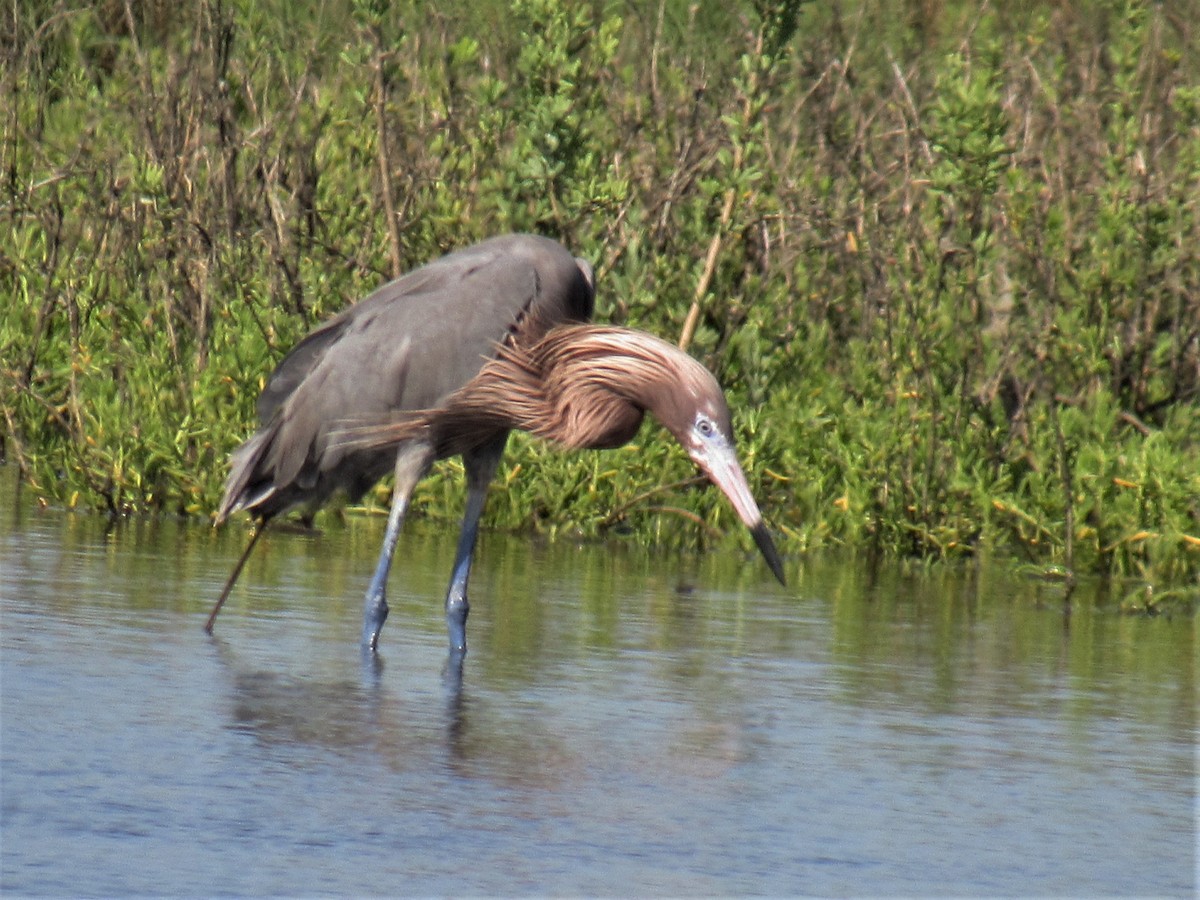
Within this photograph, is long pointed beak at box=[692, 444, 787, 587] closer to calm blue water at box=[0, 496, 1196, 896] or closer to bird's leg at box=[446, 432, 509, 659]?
calm blue water at box=[0, 496, 1196, 896]

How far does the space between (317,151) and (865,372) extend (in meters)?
3.48

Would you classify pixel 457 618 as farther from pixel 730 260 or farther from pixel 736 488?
pixel 730 260

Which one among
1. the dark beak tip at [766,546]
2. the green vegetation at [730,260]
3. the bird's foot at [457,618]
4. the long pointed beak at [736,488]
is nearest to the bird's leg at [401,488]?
the bird's foot at [457,618]

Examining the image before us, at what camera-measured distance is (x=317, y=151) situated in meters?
11.4

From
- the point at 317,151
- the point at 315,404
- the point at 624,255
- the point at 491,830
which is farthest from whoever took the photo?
the point at 317,151

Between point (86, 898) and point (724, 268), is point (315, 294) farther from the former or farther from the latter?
point (86, 898)

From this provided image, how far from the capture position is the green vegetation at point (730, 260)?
8625mm

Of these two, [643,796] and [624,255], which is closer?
[643,796]

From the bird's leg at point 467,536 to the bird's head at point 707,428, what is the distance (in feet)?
2.47

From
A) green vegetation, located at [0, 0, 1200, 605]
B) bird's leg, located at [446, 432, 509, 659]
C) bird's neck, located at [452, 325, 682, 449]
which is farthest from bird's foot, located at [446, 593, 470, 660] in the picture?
green vegetation, located at [0, 0, 1200, 605]

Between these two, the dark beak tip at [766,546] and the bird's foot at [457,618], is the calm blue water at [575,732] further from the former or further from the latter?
the dark beak tip at [766,546]

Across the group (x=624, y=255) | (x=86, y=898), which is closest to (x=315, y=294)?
(x=624, y=255)

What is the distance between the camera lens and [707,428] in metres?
6.46

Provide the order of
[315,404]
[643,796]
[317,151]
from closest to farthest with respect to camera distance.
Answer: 1. [643,796]
2. [315,404]
3. [317,151]
